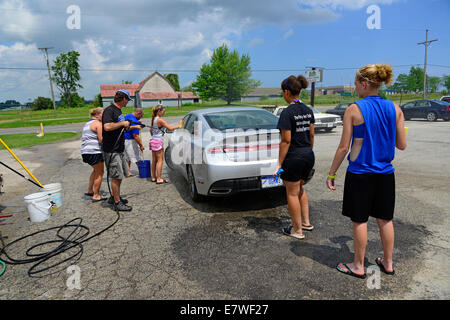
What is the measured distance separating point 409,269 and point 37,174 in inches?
327

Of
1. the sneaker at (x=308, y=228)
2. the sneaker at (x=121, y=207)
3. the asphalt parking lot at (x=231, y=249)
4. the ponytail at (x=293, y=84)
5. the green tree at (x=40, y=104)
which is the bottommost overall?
the asphalt parking lot at (x=231, y=249)

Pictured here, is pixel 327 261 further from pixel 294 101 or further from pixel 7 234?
pixel 7 234

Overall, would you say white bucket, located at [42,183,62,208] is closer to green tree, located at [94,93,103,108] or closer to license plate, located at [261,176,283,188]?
license plate, located at [261,176,283,188]

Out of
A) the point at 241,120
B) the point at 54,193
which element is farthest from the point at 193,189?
the point at 54,193

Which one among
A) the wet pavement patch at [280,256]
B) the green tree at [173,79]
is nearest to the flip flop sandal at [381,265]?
the wet pavement patch at [280,256]

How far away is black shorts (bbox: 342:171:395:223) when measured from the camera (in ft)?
8.18

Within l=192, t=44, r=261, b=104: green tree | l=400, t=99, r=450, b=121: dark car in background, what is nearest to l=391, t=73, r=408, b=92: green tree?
l=192, t=44, r=261, b=104: green tree

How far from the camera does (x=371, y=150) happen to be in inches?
95.8

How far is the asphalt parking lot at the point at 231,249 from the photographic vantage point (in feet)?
8.30

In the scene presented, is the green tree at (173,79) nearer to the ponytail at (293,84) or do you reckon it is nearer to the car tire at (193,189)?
the car tire at (193,189)

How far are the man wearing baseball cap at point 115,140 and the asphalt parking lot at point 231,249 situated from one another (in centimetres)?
59

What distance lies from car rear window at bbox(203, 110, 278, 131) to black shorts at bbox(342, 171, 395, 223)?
2.17m

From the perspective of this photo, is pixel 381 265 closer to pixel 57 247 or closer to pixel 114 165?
pixel 57 247
